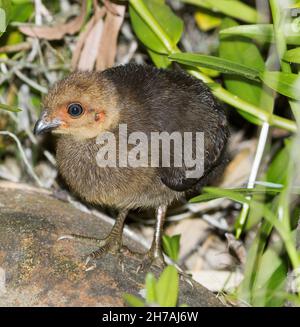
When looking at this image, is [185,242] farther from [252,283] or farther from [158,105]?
[158,105]

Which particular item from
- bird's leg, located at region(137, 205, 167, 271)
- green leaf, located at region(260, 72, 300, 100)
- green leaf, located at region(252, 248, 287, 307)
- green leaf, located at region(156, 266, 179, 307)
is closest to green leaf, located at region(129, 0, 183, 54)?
green leaf, located at region(260, 72, 300, 100)

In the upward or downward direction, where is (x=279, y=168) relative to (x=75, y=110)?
downward

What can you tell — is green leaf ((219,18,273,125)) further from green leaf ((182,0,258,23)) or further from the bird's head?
the bird's head

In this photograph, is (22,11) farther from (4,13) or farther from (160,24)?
(160,24)

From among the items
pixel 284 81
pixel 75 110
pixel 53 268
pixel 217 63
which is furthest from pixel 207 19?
pixel 53 268

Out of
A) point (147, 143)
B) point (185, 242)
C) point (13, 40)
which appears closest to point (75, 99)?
point (147, 143)

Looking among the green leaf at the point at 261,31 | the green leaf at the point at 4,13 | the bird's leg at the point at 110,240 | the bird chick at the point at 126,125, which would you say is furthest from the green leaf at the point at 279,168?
the green leaf at the point at 4,13
